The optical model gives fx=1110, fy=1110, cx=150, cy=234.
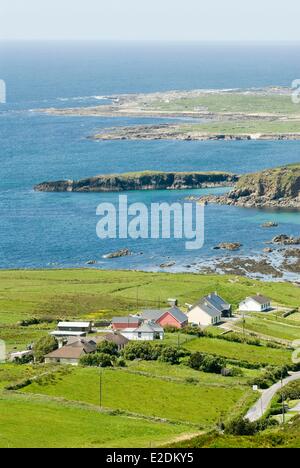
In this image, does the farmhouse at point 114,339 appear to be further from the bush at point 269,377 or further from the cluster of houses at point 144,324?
the bush at point 269,377

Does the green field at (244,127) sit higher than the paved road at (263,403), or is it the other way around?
the green field at (244,127)

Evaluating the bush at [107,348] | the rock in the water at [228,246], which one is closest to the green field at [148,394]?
the bush at [107,348]

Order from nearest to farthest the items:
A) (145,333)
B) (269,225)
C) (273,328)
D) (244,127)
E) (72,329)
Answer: (145,333) < (72,329) < (273,328) < (269,225) < (244,127)

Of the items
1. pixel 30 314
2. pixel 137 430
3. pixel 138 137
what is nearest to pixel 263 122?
pixel 138 137

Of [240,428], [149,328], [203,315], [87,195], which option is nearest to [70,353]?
[149,328]

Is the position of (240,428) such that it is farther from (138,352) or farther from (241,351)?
(241,351)

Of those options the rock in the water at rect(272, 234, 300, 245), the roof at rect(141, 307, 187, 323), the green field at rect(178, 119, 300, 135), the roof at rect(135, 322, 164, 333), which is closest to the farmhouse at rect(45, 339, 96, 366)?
the roof at rect(135, 322, 164, 333)
